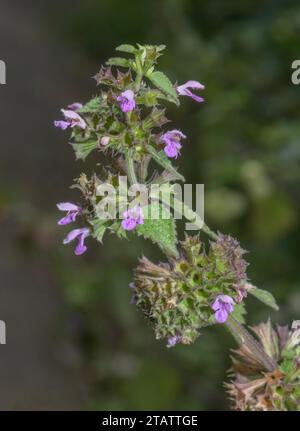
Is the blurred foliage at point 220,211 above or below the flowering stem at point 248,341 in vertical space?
above

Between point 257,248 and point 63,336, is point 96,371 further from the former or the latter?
point 257,248

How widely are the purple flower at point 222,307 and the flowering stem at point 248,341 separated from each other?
6cm

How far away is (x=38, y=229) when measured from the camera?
645 cm

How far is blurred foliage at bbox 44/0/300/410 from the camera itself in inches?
188

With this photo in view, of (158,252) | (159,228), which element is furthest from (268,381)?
(158,252)

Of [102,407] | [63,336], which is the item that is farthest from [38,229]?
[102,407]

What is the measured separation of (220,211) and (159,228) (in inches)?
153

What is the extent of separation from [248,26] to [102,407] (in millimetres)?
2989

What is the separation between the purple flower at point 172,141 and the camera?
5.41 ft

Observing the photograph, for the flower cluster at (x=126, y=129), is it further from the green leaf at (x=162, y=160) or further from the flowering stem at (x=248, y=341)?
the flowering stem at (x=248, y=341)

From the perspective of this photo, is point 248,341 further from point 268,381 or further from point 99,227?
point 99,227

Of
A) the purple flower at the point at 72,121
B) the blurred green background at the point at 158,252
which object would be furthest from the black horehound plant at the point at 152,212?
the blurred green background at the point at 158,252

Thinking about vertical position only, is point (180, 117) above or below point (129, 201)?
above

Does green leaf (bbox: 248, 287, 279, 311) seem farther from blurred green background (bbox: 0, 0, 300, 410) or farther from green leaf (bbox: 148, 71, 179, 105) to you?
blurred green background (bbox: 0, 0, 300, 410)
